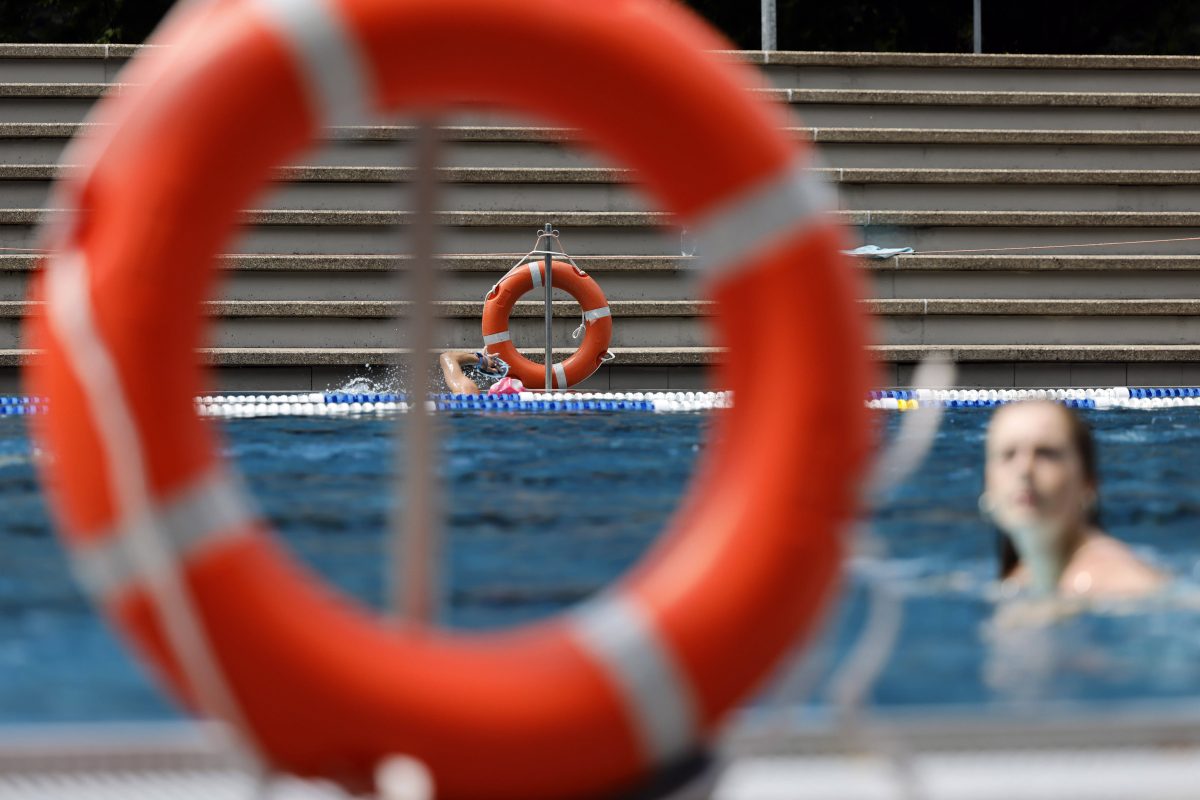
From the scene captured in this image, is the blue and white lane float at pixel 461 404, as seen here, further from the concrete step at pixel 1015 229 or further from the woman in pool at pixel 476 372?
the concrete step at pixel 1015 229

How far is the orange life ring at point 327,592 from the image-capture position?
162 centimetres

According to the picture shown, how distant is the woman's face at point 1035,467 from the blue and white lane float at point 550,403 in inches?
183

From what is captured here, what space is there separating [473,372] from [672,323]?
1.34m

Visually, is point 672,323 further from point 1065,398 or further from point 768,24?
point 768,24

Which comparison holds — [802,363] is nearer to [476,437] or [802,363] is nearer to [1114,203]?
[476,437]

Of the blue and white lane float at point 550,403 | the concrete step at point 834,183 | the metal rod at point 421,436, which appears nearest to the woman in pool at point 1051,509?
the metal rod at point 421,436

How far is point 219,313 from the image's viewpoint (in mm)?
9844

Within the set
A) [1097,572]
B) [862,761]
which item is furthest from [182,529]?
[1097,572]

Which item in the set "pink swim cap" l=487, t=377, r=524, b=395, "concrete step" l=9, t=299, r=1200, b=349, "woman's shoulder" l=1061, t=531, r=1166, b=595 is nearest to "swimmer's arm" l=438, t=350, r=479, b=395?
"pink swim cap" l=487, t=377, r=524, b=395

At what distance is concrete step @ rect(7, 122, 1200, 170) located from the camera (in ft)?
36.1

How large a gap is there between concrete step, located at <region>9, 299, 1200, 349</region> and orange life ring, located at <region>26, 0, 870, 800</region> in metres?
8.09

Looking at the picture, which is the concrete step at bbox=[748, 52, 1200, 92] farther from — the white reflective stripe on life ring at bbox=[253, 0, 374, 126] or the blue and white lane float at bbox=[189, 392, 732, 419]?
the white reflective stripe on life ring at bbox=[253, 0, 374, 126]

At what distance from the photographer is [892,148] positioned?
36.7 ft

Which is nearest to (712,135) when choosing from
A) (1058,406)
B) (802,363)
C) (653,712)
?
(802,363)
